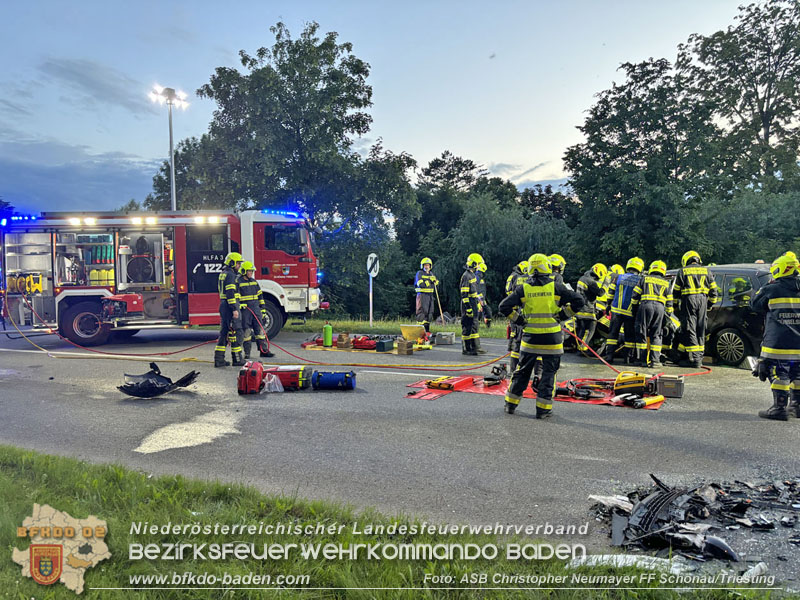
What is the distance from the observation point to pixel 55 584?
3.02 m

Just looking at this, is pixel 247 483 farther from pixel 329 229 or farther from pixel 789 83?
pixel 789 83

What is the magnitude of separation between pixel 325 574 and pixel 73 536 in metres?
1.65

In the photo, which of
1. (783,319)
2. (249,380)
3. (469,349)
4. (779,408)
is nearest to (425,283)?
(469,349)

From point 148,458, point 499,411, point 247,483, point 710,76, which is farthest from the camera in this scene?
point 710,76

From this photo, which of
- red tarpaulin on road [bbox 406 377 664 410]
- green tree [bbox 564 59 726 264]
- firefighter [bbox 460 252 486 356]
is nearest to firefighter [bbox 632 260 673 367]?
red tarpaulin on road [bbox 406 377 664 410]

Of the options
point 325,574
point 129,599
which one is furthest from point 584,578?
point 129,599

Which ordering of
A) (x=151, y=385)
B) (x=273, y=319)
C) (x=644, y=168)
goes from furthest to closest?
(x=644, y=168)
(x=273, y=319)
(x=151, y=385)

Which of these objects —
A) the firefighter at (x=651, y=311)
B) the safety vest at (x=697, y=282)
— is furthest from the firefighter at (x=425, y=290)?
the safety vest at (x=697, y=282)

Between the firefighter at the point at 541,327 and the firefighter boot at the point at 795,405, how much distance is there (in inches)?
112

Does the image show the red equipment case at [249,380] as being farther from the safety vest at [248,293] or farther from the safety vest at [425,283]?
the safety vest at [425,283]

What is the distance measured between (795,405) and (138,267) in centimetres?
1379

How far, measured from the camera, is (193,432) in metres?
6.39

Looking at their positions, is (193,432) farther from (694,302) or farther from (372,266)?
(372,266)

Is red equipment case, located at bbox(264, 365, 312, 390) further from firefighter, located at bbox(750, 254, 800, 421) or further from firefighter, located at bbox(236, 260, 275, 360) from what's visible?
firefighter, located at bbox(750, 254, 800, 421)
